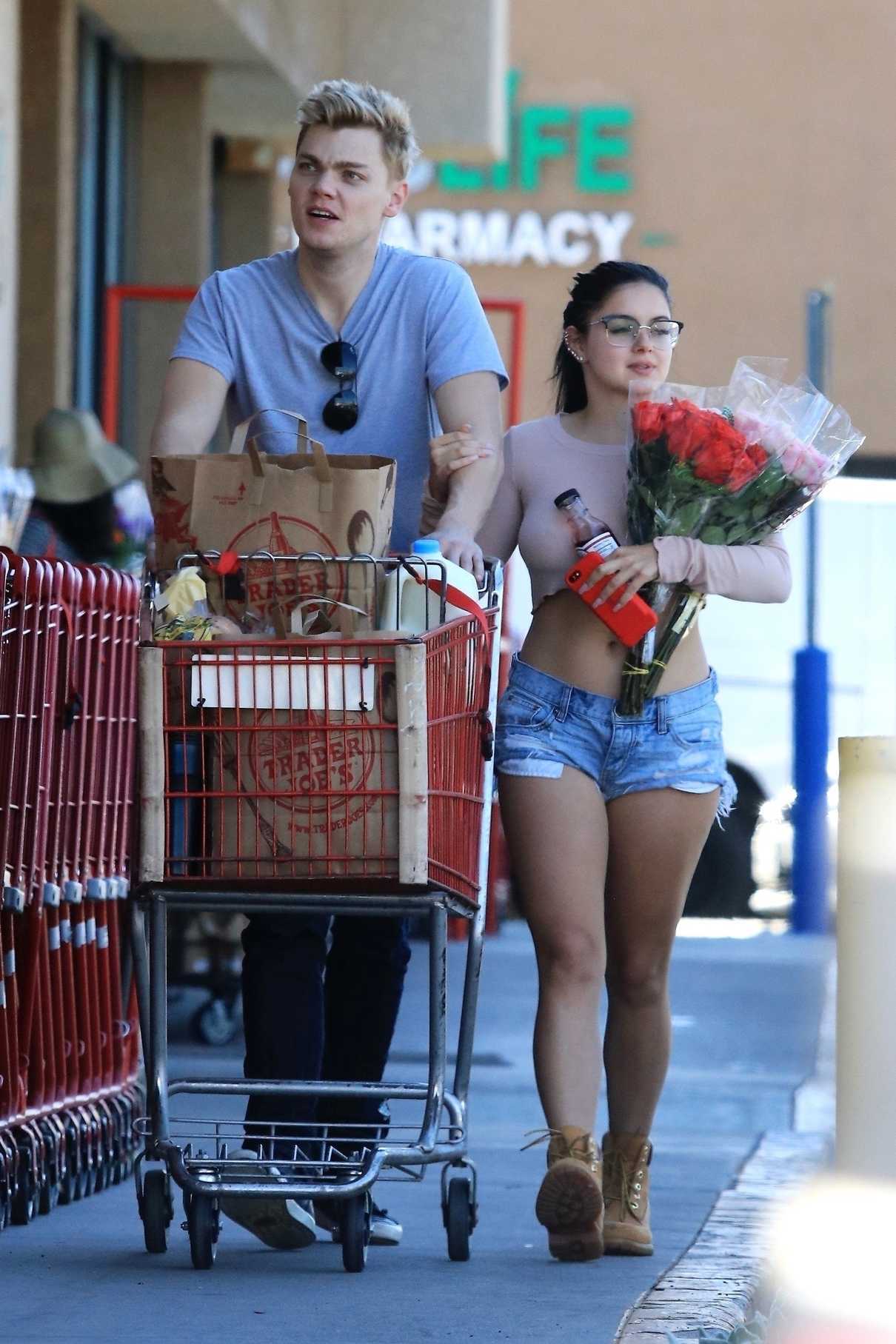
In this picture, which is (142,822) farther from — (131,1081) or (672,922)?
(131,1081)

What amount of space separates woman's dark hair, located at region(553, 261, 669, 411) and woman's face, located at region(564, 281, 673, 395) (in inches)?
0.7

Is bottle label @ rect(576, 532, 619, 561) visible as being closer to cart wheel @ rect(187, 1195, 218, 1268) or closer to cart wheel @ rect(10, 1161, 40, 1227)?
cart wheel @ rect(187, 1195, 218, 1268)

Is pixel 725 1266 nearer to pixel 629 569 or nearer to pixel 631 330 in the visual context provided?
pixel 629 569

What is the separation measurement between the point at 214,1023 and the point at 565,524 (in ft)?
14.8

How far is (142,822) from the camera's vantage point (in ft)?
13.8

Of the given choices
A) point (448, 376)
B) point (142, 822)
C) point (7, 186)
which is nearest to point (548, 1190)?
point (142, 822)

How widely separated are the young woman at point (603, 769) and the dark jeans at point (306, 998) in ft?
1.08

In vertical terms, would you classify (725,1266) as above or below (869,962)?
below

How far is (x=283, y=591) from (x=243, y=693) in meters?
0.23

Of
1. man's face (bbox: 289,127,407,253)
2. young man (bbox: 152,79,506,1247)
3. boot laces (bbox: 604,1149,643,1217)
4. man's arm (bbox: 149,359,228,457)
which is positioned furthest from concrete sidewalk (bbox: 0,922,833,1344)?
man's face (bbox: 289,127,407,253)

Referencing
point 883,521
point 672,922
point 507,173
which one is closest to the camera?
point 672,922

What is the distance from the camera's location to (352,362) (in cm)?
473

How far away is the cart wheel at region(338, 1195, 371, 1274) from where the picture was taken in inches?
173

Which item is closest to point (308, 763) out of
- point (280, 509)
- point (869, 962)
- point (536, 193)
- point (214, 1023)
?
point (280, 509)
